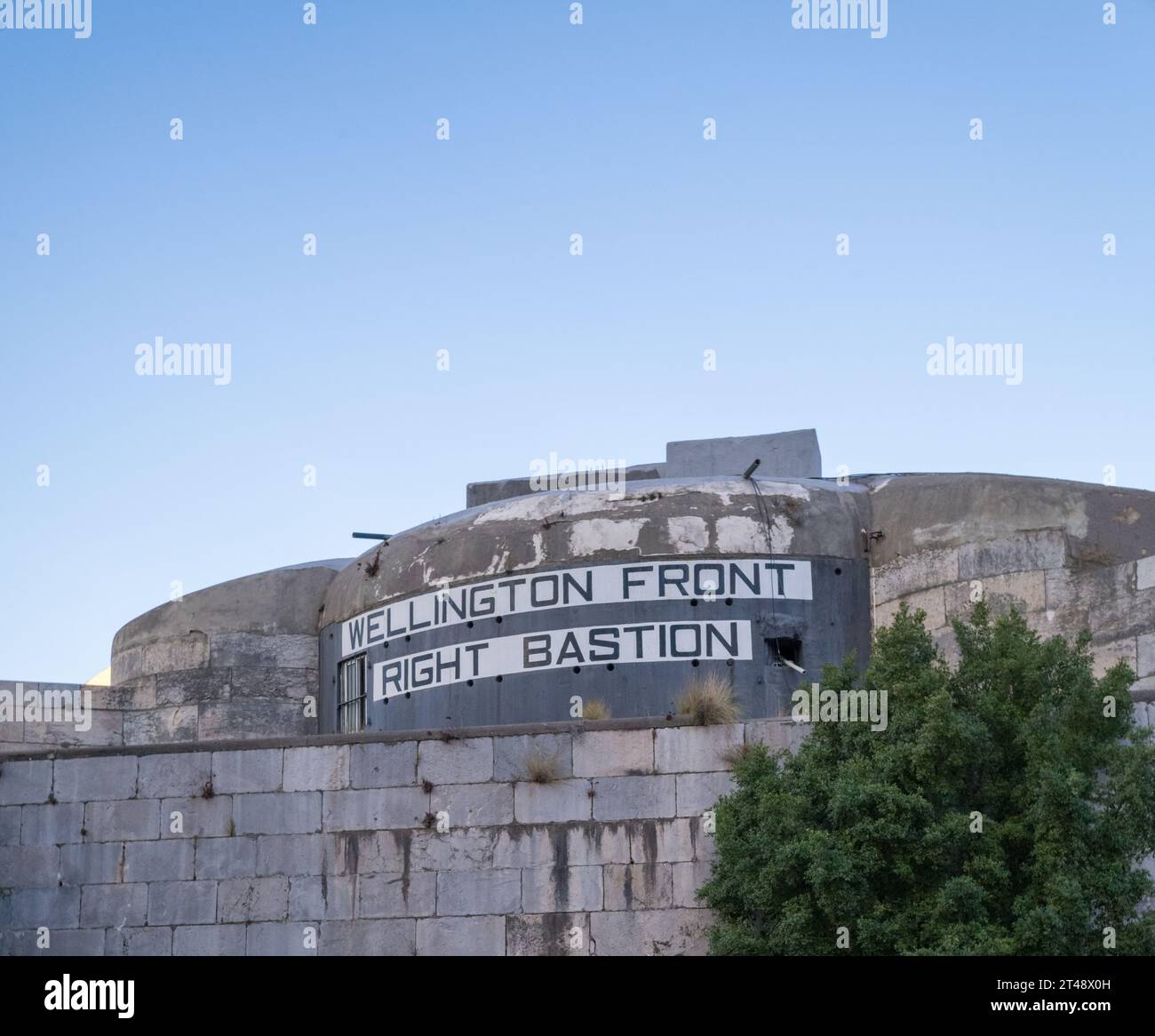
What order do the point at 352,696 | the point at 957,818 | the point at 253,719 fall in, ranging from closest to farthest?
the point at 957,818 < the point at 352,696 < the point at 253,719

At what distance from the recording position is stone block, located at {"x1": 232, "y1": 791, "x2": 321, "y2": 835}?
19.2 meters

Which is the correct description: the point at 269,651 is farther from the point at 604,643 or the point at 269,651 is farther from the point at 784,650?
the point at 784,650

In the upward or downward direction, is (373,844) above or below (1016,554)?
below

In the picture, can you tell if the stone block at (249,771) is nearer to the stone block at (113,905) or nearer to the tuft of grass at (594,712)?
the stone block at (113,905)

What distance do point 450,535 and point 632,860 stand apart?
6194mm

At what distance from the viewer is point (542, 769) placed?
18.7 meters

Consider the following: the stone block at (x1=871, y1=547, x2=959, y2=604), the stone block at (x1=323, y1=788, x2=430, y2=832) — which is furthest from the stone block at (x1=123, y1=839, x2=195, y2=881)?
the stone block at (x1=871, y1=547, x2=959, y2=604)

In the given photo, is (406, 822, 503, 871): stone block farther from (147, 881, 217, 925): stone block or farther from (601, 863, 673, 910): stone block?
(147, 881, 217, 925): stone block

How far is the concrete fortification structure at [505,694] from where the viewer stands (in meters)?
18.6

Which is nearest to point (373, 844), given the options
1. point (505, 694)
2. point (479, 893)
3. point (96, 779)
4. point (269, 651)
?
point (479, 893)

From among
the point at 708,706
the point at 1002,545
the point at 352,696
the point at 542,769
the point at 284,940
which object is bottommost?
the point at 284,940

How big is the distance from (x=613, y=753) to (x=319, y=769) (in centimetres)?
289
